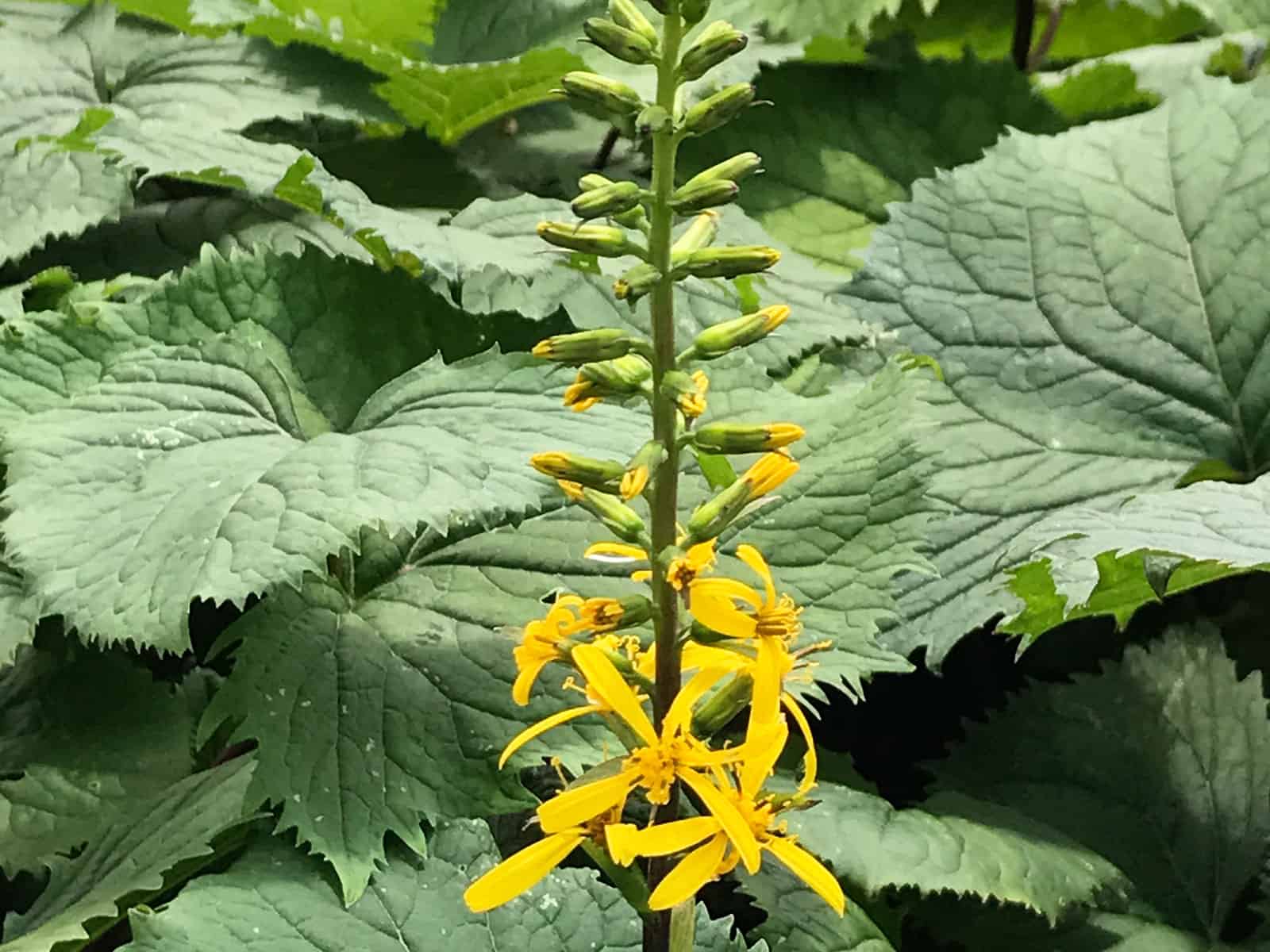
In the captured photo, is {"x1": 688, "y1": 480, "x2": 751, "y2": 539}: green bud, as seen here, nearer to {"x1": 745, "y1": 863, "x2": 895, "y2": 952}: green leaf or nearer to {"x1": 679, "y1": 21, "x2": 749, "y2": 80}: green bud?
{"x1": 679, "y1": 21, "x2": 749, "y2": 80}: green bud

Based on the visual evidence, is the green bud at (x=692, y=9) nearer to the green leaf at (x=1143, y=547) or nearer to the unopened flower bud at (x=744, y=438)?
the unopened flower bud at (x=744, y=438)

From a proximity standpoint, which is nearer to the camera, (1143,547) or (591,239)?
(591,239)

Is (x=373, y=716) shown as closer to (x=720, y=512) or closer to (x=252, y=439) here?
(x=252, y=439)

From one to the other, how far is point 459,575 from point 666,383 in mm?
329

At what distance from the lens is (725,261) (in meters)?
Answer: 0.43

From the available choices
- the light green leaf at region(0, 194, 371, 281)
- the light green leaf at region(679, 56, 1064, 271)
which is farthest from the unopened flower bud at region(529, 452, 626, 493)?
the light green leaf at region(679, 56, 1064, 271)

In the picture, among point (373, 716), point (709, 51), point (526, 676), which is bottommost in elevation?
point (373, 716)

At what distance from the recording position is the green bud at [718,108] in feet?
1.40

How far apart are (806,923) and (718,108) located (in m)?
0.44

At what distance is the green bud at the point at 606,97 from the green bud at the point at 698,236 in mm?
44

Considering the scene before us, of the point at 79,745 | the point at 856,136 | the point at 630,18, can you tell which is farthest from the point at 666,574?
the point at 856,136

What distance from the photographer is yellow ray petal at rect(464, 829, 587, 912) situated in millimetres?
401

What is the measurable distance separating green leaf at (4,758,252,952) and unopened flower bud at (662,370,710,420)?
352 mm

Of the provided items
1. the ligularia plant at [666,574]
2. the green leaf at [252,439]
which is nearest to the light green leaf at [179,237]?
the green leaf at [252,439]
